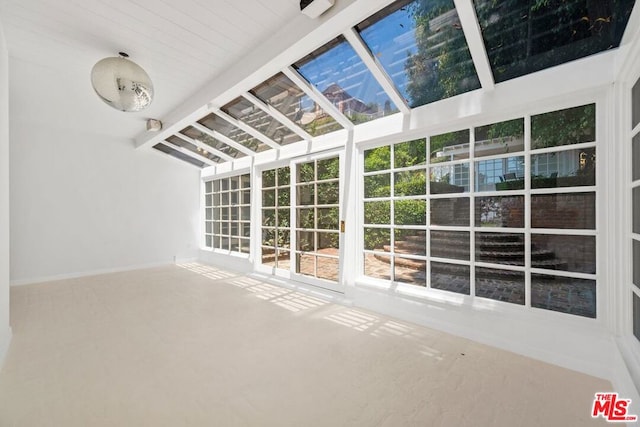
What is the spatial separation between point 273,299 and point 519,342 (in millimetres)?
2426

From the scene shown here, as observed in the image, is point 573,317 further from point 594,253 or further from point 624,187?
point 624,187

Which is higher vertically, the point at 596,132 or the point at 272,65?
the point at 272,65

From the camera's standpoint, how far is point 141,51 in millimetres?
2531

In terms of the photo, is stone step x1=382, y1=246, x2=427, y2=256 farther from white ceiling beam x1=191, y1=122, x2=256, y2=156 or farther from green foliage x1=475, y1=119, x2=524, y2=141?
white ceiling beam x1=191, y1=122, x2=256, y2=156

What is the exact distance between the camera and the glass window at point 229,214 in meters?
4.90

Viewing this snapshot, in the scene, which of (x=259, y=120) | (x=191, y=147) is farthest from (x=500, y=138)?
(x=191, y=147)

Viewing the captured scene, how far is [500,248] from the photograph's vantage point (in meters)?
2.22

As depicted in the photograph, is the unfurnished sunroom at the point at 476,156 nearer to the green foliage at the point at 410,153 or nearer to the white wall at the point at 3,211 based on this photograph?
the green foliage at the point at 410,153

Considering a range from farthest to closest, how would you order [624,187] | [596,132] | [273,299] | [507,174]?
[273,299] → [507,174] → [596,132] → [624,187]

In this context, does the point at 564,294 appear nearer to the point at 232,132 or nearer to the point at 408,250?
the point at 408,250

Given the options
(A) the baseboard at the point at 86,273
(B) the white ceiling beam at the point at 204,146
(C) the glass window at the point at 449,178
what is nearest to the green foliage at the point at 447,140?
(C) the glass window at the point at 449,178

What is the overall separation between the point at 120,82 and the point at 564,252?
3.54 metres

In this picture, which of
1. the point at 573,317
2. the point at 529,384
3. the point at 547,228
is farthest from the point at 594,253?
the point at 529,384

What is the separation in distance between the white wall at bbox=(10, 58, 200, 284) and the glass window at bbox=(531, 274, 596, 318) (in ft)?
15.4
